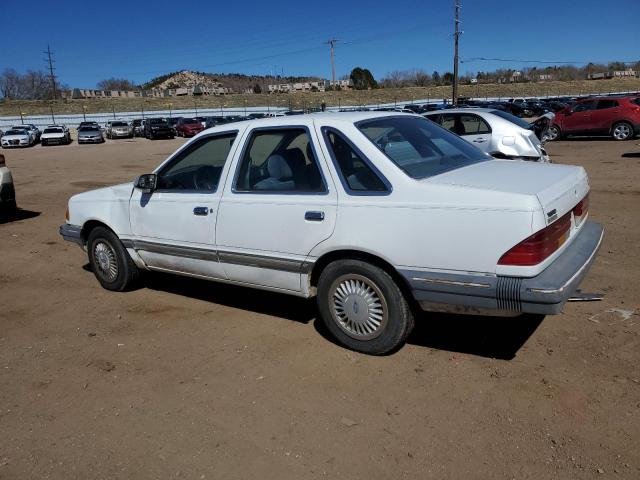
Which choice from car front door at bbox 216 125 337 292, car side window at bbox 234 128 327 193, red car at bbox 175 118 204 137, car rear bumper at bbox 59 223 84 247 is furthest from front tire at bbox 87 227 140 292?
red car at bbox 175 118 204 137

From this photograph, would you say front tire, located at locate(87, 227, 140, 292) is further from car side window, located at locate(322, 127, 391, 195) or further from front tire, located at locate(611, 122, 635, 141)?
front tire, located at locate(611, 122, 635, 141)

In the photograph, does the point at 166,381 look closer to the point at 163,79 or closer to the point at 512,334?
the point at 512,334

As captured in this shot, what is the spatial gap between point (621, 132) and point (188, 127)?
1139 inches

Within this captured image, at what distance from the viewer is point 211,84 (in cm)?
17512

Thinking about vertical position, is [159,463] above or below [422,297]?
below

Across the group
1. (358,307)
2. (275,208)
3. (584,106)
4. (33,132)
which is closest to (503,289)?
(358,307)

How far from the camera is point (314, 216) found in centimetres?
396

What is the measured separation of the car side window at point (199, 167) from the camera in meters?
4.70

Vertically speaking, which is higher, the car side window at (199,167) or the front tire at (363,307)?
the car side window at (199,167)

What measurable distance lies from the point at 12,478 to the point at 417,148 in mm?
3328

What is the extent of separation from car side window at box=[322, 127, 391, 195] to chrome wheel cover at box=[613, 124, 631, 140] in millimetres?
20089

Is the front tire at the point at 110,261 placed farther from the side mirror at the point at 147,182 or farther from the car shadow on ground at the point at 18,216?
the car shadow on ground at the point at 18,216

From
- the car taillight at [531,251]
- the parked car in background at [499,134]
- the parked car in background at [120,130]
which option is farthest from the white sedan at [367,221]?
the parked car in background at [120,130]

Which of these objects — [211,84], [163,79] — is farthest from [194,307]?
[163,79]
